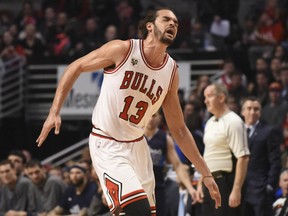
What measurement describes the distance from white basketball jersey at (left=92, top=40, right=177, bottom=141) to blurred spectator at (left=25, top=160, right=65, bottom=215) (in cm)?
527

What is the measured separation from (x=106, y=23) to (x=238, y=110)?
6.19 meters

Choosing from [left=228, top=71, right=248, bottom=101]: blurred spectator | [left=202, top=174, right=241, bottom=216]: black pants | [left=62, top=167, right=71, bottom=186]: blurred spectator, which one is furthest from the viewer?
[left=228, top=71, right=248, bottom=101]: blurred spectator

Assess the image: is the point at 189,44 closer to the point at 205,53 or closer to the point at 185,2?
the point at 205,53

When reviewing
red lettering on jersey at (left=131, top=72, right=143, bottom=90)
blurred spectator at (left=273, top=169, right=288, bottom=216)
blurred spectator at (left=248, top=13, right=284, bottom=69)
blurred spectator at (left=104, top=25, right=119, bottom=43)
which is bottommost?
blurred spectator at (left=273, top=169, right=288, bottom=216)

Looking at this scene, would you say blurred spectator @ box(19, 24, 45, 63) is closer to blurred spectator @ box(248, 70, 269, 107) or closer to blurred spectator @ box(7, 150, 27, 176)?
blurred spectator @ box(7, 150, 27, 176)

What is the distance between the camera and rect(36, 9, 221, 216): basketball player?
704 centimetres

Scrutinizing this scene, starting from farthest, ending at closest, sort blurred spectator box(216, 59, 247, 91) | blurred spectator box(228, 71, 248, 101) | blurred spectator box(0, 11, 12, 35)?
blurred spectator box(0, 11, 12, 35) < blurred spectator box(216, 59, 247, 91) < blurred spectator box(228, 71, 248, 101)

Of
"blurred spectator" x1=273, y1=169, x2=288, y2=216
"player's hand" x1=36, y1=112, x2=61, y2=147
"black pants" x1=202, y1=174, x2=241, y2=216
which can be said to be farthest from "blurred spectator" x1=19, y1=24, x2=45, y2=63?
"player's hand" x1=36, y1=112, x2=61, y2=147

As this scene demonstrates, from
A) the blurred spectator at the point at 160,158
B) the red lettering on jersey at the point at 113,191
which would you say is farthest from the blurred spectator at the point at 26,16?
the red lettering on jersey at the point at 113,191

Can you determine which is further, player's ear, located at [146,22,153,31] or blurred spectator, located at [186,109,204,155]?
blurred spectator, located at [186,109,204,155]

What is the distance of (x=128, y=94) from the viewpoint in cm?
719

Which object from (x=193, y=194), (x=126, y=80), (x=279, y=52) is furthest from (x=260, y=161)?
(x=279, y=52)

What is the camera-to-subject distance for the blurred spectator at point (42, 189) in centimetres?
1238

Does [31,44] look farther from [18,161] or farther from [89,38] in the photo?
[18,161]
